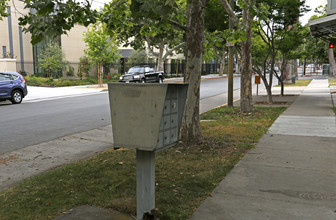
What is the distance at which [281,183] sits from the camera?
16.5 ft

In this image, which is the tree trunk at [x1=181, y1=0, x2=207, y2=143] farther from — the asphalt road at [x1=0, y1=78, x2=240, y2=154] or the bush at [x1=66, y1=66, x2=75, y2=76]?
the bush at [x1=66, y1=66, x2=75, y2=76]

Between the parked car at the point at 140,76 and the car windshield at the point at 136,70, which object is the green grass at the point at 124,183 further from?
the car windshield at the point at 136,70

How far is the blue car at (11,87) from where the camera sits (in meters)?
16.6

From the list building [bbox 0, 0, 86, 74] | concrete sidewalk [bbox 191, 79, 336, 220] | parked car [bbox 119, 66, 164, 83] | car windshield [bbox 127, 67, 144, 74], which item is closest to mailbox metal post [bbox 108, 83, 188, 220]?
concrete sidewalk [bbox 191, 79, 336, 220]

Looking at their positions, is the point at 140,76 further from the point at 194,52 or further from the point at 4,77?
the point at 194,52

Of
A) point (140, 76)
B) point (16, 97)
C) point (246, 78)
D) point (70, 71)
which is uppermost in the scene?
point (70, 71)

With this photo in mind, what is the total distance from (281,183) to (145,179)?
2467mm

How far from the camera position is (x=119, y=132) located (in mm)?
3422

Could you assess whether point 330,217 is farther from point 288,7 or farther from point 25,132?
point 288,7

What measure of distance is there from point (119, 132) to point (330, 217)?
254 cm

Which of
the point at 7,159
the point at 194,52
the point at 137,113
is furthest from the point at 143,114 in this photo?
the point at 7,159

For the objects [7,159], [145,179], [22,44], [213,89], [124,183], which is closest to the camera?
[145,179]

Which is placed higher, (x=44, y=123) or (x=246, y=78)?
(x=246, y=78)

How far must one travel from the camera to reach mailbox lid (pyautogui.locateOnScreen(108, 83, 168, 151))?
322 cm
